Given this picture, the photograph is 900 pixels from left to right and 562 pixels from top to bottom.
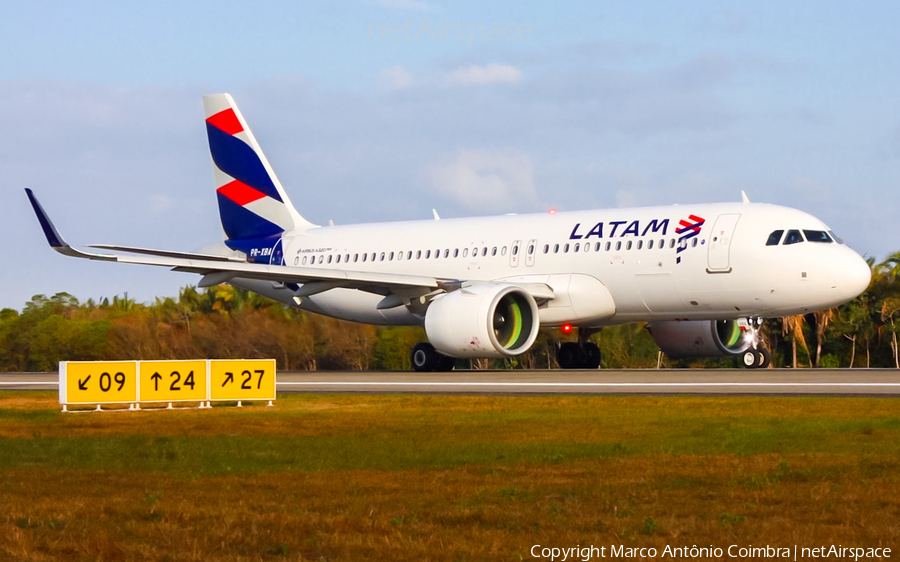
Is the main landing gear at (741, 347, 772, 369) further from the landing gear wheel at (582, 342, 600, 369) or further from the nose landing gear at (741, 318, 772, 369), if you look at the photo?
the landing gear wheel at (582, 342, 600, 369)

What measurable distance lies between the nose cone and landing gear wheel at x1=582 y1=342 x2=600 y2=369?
8.23 m

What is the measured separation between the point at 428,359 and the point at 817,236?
990cm

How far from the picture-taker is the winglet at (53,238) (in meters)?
28.2

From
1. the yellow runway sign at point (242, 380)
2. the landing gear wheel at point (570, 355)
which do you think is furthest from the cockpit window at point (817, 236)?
the yellow runway sign at point (242, 380)

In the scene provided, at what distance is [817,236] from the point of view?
2673cm

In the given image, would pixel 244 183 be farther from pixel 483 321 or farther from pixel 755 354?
pixel 755 354

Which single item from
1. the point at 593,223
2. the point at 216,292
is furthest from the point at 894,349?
the point at 216,292

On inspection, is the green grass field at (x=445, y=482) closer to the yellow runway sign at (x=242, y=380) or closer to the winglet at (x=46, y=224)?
the yellow runway sign at (x=242, y=380)

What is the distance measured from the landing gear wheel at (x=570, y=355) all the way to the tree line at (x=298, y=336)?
16.7 inches

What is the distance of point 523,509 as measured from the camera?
8695 mm

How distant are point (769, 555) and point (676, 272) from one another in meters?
20.6

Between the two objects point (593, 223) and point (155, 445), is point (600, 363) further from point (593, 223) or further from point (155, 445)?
point (155, 445)

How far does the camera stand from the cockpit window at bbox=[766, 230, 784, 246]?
87.0 ft

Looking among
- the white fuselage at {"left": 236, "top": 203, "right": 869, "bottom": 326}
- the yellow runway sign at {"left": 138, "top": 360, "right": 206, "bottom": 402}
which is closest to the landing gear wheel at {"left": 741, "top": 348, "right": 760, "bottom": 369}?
the white fuselage at {"left": 236, "top": 203, "right": 869, "bottom": 326}
